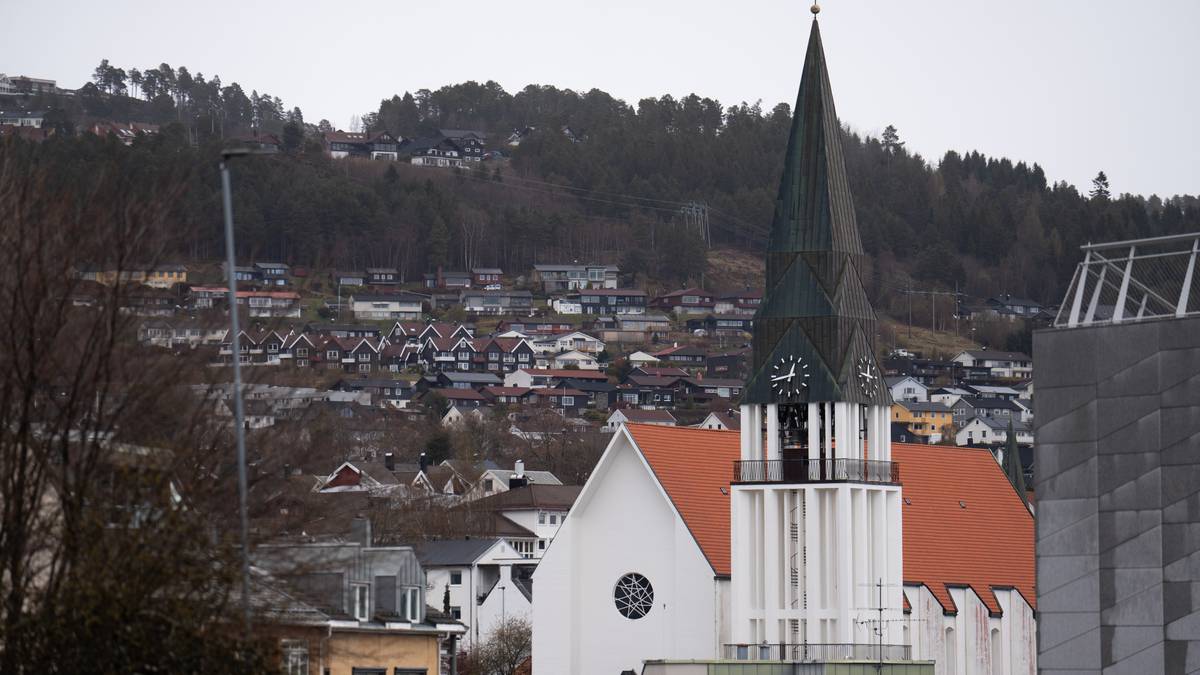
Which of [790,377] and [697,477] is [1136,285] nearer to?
[790,377]

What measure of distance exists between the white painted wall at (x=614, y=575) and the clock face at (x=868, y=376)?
7031mm

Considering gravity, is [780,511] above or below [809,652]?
above

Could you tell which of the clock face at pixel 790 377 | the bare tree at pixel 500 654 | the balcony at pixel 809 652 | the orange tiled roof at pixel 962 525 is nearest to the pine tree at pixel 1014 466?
the orange tiled roof at pixel 962 525

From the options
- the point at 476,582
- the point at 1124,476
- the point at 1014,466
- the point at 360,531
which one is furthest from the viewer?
the point at 476,582

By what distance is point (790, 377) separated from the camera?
63375 millimetres

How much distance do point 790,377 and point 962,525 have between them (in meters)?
17.8

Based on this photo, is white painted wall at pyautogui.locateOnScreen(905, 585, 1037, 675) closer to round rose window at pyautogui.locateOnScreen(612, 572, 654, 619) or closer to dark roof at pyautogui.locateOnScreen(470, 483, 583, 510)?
round rose window at pyautogui.locateOnScreen(612, 572, 654, 619)

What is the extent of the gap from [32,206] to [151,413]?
316cm

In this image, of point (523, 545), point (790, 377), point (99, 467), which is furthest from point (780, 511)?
point (523, 545)

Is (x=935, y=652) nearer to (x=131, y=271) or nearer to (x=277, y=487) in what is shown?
(x=277, y=487)

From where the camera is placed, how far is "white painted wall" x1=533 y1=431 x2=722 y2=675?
67812 mm

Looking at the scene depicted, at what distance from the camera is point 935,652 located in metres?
73.2

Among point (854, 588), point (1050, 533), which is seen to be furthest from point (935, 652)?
point (1050, 533)

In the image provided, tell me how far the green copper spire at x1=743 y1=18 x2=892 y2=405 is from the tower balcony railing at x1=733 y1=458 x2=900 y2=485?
1.70 m
